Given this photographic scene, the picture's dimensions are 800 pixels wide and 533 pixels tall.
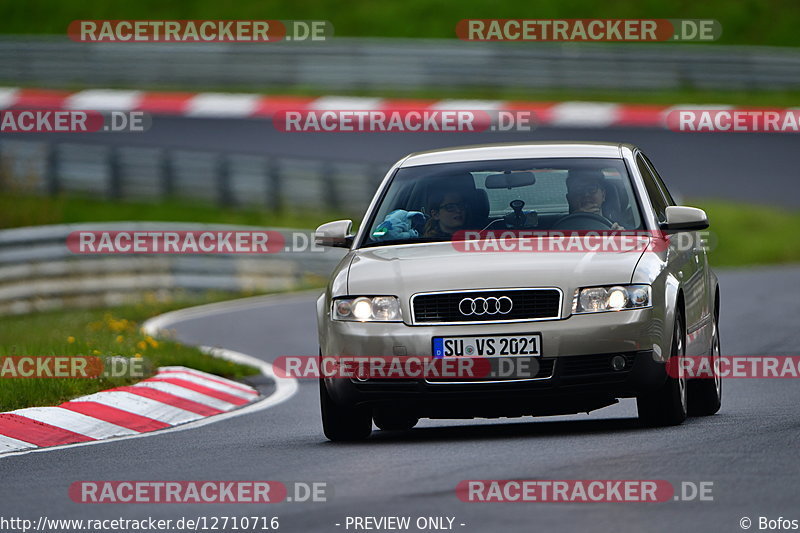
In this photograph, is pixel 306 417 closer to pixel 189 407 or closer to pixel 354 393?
pixel 189 407

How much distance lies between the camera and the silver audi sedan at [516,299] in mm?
9445

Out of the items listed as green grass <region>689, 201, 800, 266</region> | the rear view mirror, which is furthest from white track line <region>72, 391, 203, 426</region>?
→ green grass <region>689, 201, 800, 266</region>

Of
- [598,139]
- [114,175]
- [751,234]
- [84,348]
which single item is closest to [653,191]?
[84,348]

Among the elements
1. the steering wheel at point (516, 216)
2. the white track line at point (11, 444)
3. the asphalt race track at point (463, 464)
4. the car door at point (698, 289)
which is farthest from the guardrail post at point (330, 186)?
the white track line at point (11, 444)

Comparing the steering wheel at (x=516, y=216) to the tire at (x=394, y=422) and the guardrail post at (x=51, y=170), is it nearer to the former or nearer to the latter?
the tire at (x=394, y=422)

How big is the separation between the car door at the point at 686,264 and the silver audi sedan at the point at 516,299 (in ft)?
0.09

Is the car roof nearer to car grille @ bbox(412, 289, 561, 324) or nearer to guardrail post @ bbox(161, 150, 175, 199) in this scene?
car grille @ bbox(412, 289, 561, 324)

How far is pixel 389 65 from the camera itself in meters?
35.1

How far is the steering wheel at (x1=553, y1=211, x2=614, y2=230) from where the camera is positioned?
34.0ft

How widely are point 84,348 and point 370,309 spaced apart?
15.8 feet

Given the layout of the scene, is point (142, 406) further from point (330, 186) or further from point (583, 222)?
point (330, 186)

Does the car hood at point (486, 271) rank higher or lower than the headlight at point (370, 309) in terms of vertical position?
higher

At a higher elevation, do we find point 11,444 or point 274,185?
point 274,185

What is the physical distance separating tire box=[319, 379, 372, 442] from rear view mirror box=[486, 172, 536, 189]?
1.58 metres
